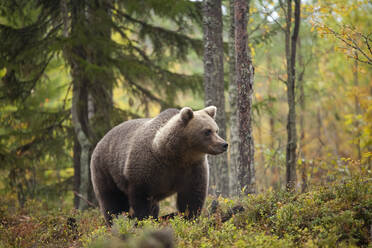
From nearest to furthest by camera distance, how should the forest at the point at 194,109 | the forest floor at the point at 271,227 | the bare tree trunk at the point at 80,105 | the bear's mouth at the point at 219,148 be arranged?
the forest floor at the point at 271,227, the forest at the point at 194,109, the bear's mouth at the point at 219,148, the bare tree trunk at the point at 80,105

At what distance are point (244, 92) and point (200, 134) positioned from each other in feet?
4.77

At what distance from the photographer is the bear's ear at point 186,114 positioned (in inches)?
271

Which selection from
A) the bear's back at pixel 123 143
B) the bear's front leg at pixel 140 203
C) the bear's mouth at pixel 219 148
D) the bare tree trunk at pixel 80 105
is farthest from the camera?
the bare tree trunk at pixel 80 105

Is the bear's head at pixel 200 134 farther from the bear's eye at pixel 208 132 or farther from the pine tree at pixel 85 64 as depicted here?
the pine tree at pixel 85 64

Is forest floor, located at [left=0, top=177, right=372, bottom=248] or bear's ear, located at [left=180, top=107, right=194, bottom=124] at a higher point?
bear's ear, located at [left=180, top=107, right=194, bottom=124]

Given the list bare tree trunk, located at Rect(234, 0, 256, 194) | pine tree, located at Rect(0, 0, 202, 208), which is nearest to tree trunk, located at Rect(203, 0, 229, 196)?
pine tree, located at Rect(0, 0, 202, 208)

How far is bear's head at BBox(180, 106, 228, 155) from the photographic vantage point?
6.87m

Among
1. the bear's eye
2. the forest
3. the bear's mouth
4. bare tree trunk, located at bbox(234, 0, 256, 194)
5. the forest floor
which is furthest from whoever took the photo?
Result: bare tree trunk, located at bbox(234, 0, 256, 194)

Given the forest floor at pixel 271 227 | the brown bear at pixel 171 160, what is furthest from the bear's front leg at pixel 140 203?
the forest floor at pixel 271 227

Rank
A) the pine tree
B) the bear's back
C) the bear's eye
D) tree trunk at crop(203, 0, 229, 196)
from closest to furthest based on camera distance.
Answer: the bear's eye < the bear's back < tree trunk at crop(203, 0, 229, 196) < the pine tree

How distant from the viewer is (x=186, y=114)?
22.9 feet

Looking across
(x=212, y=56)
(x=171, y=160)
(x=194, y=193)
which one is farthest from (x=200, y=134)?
(x=212, y=56)

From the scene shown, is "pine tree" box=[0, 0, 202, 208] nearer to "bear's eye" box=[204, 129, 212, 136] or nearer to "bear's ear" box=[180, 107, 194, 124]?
"bear's ear" box=[180, 107, 194, 124]

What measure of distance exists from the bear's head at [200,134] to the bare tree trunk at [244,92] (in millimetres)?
982
